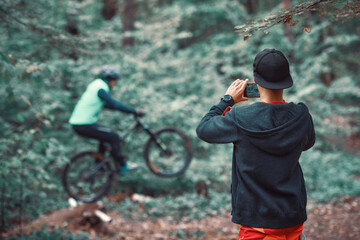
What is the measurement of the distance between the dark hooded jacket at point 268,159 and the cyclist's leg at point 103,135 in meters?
3.79

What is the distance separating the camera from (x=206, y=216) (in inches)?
279

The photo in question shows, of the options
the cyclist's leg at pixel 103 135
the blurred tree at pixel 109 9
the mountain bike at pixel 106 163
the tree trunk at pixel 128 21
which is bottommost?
the mountain bike at pixel 106 163

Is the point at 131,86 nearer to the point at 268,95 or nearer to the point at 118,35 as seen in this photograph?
the point at 118,35

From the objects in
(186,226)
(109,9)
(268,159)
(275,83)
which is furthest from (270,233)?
(109,9)

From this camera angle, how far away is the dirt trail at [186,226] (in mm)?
5229

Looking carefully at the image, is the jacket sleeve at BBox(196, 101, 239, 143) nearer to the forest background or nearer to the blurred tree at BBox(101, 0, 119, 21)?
the forest background

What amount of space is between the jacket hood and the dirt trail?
3651mm

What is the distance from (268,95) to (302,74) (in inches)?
352

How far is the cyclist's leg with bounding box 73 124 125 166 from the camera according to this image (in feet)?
17.3

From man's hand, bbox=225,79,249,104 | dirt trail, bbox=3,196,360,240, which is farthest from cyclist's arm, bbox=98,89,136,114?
man's hand, bbox=225,79,249,104

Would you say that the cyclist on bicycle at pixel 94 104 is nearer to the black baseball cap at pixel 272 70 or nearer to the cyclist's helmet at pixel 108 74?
the cyclist's helmet at pixel 108 74

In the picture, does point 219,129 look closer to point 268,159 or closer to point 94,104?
point 268,159

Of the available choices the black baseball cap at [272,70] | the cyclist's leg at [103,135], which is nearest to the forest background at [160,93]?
the cyclist's leg at [103,135]

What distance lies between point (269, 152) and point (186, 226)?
15.6ft
